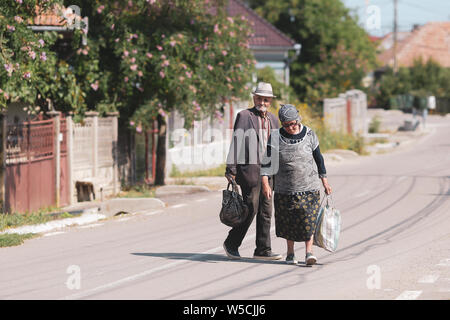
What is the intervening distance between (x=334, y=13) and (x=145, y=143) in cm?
2953

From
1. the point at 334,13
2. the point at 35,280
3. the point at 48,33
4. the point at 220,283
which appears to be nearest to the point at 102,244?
the point at 35,280

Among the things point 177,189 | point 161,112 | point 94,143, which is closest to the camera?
point 177,189

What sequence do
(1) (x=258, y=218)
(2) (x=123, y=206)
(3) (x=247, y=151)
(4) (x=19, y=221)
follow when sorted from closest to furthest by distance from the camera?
(3) (x=247, y=151) < (1) (x=258, y=218) < (4) (x=19, y=221) < (2) (x=123, y=206)

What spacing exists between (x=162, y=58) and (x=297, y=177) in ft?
36.7

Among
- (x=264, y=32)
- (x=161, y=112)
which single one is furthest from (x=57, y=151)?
(x=264, y=32)

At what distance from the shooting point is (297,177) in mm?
10789

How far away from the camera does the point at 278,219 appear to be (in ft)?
36.2

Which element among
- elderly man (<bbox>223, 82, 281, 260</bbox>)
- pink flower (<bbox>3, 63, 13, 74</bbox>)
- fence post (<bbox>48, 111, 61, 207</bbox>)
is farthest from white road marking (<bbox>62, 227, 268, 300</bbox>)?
fence post (<bbox>48, 111, 61, 207</bbox>)

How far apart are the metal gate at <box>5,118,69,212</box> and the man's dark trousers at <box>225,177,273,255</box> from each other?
23.7 ft

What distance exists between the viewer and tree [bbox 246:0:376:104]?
51781 millimetres

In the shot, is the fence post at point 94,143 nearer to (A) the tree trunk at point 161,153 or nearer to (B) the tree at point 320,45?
(A) the tree trunk at point 161,153

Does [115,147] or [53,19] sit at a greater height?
[53,19]

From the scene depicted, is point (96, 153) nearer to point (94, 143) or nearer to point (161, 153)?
point (94, 143)

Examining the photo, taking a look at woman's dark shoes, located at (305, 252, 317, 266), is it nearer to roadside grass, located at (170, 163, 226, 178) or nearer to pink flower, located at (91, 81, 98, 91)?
pink flower, located at (91, 81, 98, 91)
